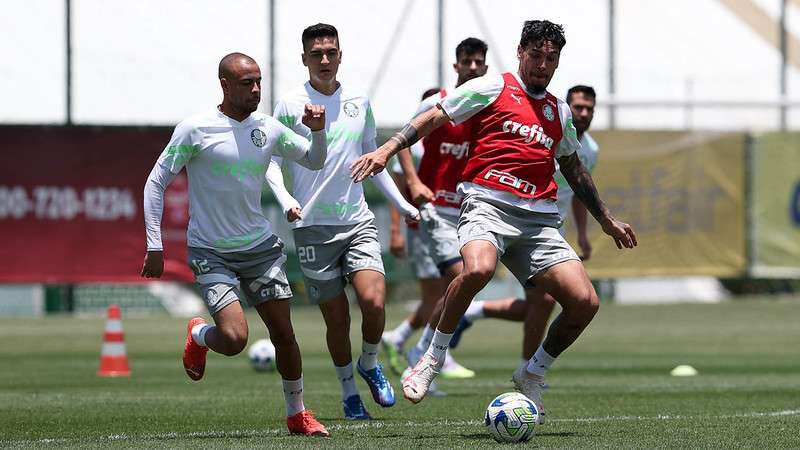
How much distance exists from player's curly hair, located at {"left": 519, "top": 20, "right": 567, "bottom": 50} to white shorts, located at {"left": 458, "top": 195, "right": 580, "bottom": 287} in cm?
92

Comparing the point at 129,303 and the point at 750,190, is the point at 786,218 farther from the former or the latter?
the point at 129,303

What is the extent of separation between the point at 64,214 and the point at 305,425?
16.5 m

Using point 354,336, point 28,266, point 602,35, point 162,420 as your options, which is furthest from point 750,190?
point 162,420

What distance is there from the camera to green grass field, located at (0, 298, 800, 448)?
9.01 metres

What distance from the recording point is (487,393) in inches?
479

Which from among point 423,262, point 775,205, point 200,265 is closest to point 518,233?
point 200,265

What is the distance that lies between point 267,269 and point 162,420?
5.24 ft

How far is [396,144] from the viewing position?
9.00 meters

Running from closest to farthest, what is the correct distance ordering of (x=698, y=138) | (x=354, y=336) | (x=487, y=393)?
1. (x=487, y=393)
2. (x=354, y=336)
3. (x=698, y=138)

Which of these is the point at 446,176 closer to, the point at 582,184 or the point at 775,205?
the point at 582,184

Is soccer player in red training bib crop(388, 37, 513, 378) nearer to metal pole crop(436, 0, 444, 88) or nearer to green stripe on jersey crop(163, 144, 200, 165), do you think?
green stripe on jersey crop(163, 144, 200, 165)

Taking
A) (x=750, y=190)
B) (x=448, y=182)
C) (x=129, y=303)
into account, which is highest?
(x=448, y=182)

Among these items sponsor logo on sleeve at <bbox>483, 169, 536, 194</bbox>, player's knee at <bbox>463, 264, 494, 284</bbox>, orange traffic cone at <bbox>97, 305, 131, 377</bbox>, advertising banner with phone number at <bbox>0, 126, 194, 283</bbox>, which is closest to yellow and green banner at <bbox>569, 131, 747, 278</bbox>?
advertising banner with phone number at <bbox>0, 126, 194, 283</bbox>

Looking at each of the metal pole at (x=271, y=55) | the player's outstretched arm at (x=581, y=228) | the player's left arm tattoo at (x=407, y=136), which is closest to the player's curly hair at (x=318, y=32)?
the player's left arm tattoo at (x=407, y=136)
